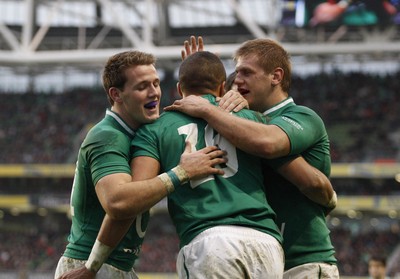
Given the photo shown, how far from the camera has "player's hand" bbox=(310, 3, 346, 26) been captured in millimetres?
31219

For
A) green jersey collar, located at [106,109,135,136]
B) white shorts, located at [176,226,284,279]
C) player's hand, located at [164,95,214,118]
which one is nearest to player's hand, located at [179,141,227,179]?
player's hand, located at [164,95,214,118]

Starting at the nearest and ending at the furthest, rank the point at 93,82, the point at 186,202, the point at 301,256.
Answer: the point at 186,202
the point at 301,256
the point at 93,82

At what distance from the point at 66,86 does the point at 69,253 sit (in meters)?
40.4

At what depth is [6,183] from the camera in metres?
40.6

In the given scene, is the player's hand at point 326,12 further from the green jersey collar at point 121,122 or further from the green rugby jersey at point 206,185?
the green rugby jersey at point 206,185

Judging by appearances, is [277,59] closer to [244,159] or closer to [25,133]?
[244,159]

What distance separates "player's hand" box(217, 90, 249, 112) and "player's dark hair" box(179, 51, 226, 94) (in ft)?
0.33

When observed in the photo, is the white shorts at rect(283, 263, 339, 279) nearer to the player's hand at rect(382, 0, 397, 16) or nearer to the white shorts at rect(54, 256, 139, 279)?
the white shorts at rect(54, 256, 139, 279)

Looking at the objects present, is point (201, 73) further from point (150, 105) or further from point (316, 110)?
point (316, 110)

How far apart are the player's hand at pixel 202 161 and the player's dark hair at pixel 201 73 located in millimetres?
389

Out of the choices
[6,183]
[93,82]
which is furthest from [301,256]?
[93,82]

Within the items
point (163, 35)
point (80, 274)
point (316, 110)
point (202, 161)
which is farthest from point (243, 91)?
point (316, 110)

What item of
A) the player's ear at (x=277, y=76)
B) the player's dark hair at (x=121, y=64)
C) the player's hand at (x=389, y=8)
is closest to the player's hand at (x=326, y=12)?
the player's hand at (x=389, y=8)

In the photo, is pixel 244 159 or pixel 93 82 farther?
pixel 93 82
